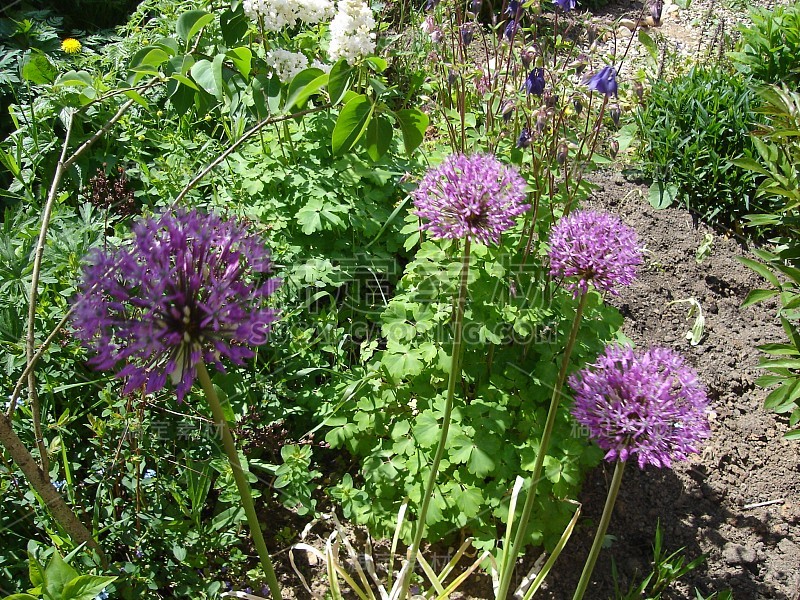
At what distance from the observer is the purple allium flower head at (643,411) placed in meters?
1.61

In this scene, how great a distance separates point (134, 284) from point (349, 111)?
667 millimetres

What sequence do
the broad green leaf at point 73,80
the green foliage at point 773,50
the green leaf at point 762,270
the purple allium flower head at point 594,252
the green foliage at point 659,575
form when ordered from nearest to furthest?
1. the broad green leaf at point 73,80
2. the purple allium flower head at point 594,252
3. the green foliage at point 659,575
4. the green leaf at point 762,270
5. the green foliage at point 773,50

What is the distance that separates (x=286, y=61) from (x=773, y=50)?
325cm

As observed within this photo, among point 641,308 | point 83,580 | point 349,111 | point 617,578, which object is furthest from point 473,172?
point 641,308

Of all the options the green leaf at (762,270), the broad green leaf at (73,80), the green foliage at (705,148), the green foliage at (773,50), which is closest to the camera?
the broad green leaf at (73,80)

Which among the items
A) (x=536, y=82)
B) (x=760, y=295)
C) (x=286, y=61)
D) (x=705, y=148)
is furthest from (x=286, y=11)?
(x=705, y=148)

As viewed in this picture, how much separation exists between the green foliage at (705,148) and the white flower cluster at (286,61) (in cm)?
229

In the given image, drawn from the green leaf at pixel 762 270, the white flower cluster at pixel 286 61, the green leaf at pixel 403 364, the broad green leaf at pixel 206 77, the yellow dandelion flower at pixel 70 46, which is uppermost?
the broad green leaf at pixel 206 77

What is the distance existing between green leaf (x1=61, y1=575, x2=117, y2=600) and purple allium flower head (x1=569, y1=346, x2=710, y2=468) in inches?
46.1

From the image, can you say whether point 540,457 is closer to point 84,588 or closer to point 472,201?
point 472,201

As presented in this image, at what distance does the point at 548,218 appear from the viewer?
272 cm

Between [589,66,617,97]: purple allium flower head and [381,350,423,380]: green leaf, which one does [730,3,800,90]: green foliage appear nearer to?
[589,66,617,97]: purple allium flower head

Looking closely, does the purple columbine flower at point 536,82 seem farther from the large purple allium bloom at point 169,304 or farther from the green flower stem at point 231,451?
the green flower stem at point 231,451

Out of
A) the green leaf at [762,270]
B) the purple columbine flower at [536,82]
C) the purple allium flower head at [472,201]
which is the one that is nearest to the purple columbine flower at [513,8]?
the purple columbine flower at [536,82]
